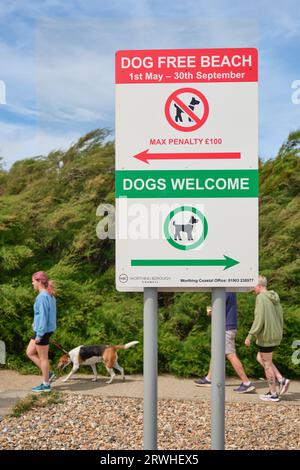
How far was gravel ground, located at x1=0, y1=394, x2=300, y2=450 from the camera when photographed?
5.52 meters

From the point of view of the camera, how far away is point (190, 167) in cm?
354

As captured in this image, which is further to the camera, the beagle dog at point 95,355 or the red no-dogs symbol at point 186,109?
the beagle dog at point 95,355

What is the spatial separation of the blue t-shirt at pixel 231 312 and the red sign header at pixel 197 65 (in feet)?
15.0

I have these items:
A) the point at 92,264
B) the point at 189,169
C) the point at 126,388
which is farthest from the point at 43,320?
the point at 189,169

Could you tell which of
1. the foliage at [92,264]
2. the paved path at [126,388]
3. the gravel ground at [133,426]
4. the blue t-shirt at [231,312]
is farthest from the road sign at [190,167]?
the foliage at [92,264]

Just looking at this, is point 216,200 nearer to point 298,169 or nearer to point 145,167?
point 145,167

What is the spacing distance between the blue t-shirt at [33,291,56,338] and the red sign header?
4.61 m

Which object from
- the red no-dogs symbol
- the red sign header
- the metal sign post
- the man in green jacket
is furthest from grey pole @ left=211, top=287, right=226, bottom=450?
the man in green jacket

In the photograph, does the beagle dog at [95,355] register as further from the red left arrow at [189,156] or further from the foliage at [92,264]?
the red left arrow at [189,156]

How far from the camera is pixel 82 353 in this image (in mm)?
8156

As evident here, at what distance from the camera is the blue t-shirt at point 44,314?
25.3 ft

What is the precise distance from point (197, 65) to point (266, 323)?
461 centimetres

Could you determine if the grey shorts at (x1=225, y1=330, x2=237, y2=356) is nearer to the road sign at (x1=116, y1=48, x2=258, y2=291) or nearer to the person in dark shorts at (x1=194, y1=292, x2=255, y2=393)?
the person in dark shorts at (x1=194, y1=292, x2=255, y2=393)

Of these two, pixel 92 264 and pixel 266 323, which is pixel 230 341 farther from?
pixel 92 264
